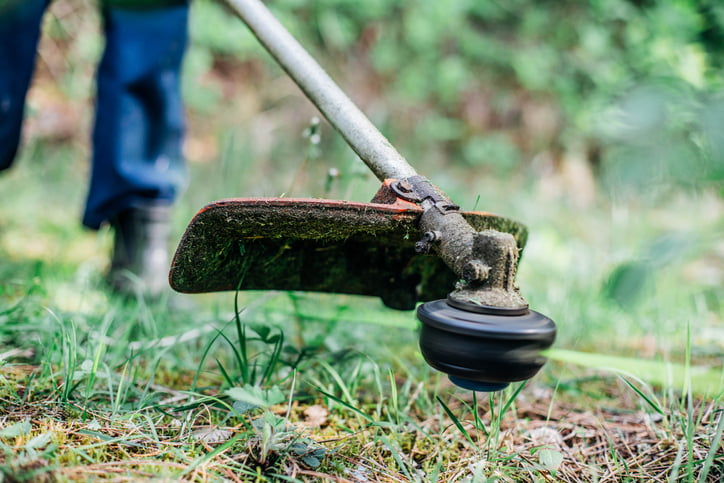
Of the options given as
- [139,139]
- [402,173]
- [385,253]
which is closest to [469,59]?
[139,139]

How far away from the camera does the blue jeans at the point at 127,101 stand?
5.85 ft

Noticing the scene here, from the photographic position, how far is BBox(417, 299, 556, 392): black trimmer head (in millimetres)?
787

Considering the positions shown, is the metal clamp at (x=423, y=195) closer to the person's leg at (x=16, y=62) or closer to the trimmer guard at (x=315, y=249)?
the trimmer guard at (x=315, y=249)

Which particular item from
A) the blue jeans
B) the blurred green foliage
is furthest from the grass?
the blurred green foliage

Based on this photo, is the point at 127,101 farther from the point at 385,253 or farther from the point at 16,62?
the point at 385,253

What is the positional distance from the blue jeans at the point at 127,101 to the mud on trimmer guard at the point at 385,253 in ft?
2.49

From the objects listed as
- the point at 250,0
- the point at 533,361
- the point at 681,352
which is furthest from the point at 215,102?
the point at 533,361

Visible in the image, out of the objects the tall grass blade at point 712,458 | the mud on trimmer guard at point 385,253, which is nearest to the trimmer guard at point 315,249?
the mud on trimmer guard at point 385,253

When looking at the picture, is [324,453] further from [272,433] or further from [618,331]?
[618,331]

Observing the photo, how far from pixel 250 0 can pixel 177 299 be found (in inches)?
46.5

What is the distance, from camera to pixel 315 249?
1240 mm

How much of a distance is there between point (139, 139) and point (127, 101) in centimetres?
14

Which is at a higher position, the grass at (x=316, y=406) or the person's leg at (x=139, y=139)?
the person's leg at (x=139, y=139)

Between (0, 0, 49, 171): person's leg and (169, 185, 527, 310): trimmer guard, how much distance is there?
119cm
